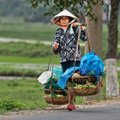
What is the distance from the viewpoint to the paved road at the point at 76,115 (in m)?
10.4

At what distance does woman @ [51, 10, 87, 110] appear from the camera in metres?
11.4

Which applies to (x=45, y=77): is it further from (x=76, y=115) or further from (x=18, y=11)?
(x=18, y=11)

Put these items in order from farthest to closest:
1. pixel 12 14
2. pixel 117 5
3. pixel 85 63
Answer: pixel 12 14 → pixel 117 5 → pixel 85 63

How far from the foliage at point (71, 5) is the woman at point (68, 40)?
4445 mm

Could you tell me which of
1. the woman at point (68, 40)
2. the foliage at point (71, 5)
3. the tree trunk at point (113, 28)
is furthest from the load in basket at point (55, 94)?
the tree trunk at point (113, 28)

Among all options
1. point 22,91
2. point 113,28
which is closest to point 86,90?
point 113,28

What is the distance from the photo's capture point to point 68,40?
11438 mm

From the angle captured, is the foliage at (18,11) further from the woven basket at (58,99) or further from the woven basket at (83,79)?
the woven basket at (83,79)

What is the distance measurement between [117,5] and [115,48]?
117cm

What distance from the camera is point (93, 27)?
1791 cm

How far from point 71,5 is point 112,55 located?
1946mm

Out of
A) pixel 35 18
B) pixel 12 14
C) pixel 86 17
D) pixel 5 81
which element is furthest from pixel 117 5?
pixel 12 14

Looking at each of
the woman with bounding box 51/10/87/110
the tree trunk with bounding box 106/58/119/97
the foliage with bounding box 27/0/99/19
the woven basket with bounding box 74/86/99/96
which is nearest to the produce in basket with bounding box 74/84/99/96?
the woven basket with bounding box 74/86/99/96

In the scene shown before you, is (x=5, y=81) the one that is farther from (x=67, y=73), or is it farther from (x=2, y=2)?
(x=2, y=2)
